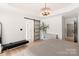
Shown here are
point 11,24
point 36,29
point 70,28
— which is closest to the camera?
point 11,24

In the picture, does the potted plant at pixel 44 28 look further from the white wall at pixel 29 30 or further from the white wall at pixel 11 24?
the white wall at pixel 11 24

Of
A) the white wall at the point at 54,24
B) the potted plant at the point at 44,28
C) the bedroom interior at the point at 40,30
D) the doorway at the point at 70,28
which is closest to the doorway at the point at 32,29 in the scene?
the bedroom interior at the point at 40,30

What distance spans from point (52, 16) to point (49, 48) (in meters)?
0.84

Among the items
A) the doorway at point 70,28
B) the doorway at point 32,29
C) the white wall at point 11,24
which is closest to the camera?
the white wall at point 11,24

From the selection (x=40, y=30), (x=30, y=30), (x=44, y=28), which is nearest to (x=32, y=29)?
(x=30, y=30)

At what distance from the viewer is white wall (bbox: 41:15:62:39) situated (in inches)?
77.1

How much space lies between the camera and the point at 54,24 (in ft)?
6.61

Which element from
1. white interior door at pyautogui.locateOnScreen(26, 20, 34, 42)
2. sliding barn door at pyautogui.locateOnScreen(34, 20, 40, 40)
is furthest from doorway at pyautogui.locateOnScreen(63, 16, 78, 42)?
white interior door at pyautogui.locateOnScreen(26, 20, 34, 42)

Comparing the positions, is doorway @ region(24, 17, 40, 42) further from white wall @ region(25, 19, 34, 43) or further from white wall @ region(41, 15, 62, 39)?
white wall @ region(41, 15, 62, 39)

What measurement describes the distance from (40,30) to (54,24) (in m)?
0.40

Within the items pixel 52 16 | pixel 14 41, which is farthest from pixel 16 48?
pixel 52 16

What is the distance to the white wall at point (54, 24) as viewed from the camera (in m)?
1.96

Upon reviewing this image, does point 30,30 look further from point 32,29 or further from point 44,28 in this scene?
point 44,28

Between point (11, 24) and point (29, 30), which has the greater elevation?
point (11, 24)
